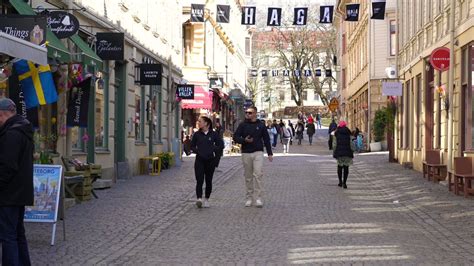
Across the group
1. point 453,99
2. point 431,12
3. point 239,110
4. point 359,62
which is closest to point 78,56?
point 453,99

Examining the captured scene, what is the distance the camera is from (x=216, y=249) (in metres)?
9.82

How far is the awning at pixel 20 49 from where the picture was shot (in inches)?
333

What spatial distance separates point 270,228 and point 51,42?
4.59 m

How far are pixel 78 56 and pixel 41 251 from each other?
6335 millimetres

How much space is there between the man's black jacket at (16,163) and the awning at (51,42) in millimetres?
5487

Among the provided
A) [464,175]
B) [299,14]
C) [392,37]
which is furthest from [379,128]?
[464,175]

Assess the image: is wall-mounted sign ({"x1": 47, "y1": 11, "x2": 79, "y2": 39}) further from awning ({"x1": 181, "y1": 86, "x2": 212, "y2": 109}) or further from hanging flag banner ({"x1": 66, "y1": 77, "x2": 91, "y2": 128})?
awning ({"x1": 181, "y1": 86, "x2": 212, "y2": 109})

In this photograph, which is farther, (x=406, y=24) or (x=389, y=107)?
(x=389, y=107)

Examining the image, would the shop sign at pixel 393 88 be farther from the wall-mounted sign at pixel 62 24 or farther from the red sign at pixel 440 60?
the wall-mounted sign at pixel 62 24

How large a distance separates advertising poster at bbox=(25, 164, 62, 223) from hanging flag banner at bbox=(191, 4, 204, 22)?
86.7 feet

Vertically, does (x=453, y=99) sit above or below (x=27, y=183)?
above

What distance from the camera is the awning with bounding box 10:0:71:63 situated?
12.8 m

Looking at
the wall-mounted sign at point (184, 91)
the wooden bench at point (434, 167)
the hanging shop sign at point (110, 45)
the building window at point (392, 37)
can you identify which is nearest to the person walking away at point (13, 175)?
the hanging shop sign at point (110, 45)

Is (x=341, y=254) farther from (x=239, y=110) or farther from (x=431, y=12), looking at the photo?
(x=239, y=110)
